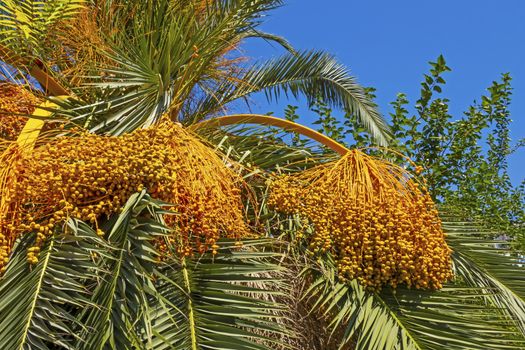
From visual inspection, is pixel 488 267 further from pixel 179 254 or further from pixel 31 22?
pixel 31 22

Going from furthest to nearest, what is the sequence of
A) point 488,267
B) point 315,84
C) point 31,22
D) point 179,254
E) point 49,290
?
point 315,84 → point 488,267 → point 31,22 → point 179,254 → point 49,290

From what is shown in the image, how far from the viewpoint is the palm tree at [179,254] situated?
394 cm

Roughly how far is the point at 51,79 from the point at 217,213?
1807 mm

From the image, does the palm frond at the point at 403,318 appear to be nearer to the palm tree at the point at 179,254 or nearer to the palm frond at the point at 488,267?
the palm tree at the point at 179,254

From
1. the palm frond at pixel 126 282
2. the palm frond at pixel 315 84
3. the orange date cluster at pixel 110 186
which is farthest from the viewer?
the palm frond at pixel 315 84

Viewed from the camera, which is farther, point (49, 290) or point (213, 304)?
point (213, 304)

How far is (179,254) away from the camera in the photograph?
4434 mm

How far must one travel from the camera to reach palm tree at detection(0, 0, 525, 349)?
394cm

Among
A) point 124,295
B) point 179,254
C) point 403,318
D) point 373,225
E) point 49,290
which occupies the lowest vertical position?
point 49,290

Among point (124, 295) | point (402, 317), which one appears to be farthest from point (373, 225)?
point (124, 295)

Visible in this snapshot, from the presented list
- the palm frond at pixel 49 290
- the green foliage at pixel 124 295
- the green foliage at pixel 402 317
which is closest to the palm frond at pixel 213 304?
the green foliage at pixel 124 295

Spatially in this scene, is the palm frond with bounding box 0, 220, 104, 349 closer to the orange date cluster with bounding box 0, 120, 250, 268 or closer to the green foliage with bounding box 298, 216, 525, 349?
the orange date cluster with bounding box 0, 120, 250, 268

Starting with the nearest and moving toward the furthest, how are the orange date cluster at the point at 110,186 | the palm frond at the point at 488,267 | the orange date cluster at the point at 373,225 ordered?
the orange date cluster at the point at 110,186, the orange date cluster at the point at 373,225, the palm frond at the point at 488,267

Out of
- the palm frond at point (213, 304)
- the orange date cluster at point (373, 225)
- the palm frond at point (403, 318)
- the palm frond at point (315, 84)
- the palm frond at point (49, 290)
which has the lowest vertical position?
the palm frond at point (49, 290)
